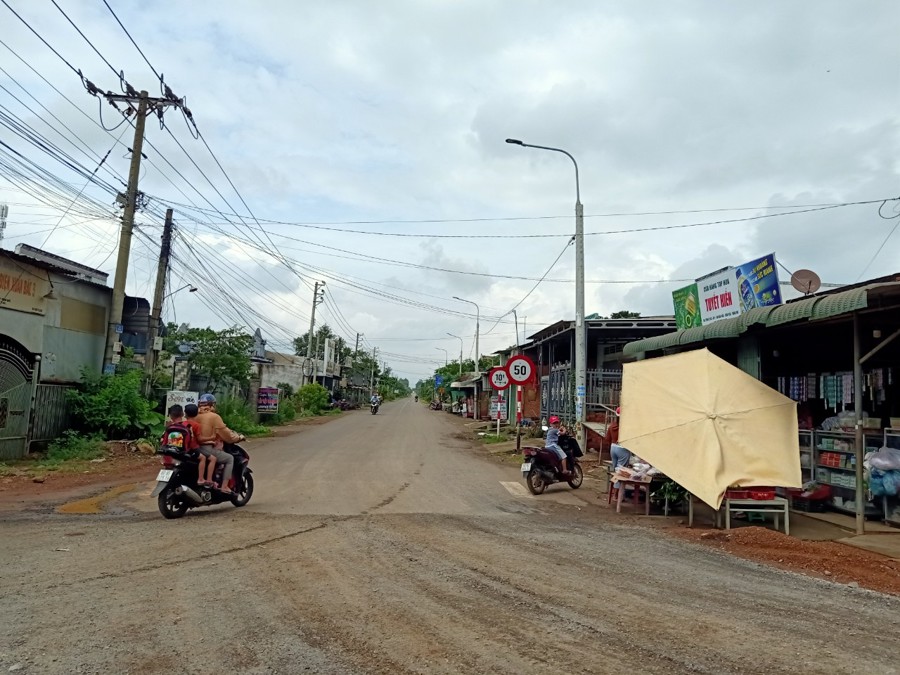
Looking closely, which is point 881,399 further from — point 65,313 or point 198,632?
point 65,313

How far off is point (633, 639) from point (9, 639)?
13.5 feet

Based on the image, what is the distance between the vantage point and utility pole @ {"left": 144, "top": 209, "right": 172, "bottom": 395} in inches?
821

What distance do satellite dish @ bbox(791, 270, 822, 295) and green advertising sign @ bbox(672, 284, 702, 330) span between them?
10.8 feet

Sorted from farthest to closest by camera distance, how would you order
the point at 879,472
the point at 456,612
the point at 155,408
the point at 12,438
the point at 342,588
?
1. the point at 155,408
2. the point at 12,438
3. the point at 879,472
4. the point at 342,588
5. the point at 456,612

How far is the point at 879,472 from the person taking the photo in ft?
28.9

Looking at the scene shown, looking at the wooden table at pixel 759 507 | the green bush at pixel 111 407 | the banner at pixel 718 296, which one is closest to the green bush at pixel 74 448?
the green bush at pixel 111 407

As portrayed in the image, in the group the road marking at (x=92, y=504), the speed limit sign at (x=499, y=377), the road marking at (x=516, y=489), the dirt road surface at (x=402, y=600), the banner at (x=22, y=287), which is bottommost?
the road marking at (x=92, y=504)

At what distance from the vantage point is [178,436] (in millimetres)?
9211

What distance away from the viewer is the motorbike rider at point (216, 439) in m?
9.59

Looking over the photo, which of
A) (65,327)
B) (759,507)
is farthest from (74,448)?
(759,507)

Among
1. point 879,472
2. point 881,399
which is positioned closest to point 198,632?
point 879,472

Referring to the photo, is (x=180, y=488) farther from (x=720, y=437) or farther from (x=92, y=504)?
(x=720, y=437)

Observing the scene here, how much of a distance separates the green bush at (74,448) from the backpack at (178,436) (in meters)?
7.52

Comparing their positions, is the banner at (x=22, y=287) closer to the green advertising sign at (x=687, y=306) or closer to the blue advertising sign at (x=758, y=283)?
the green advertising sign at (x=687, y=306)
